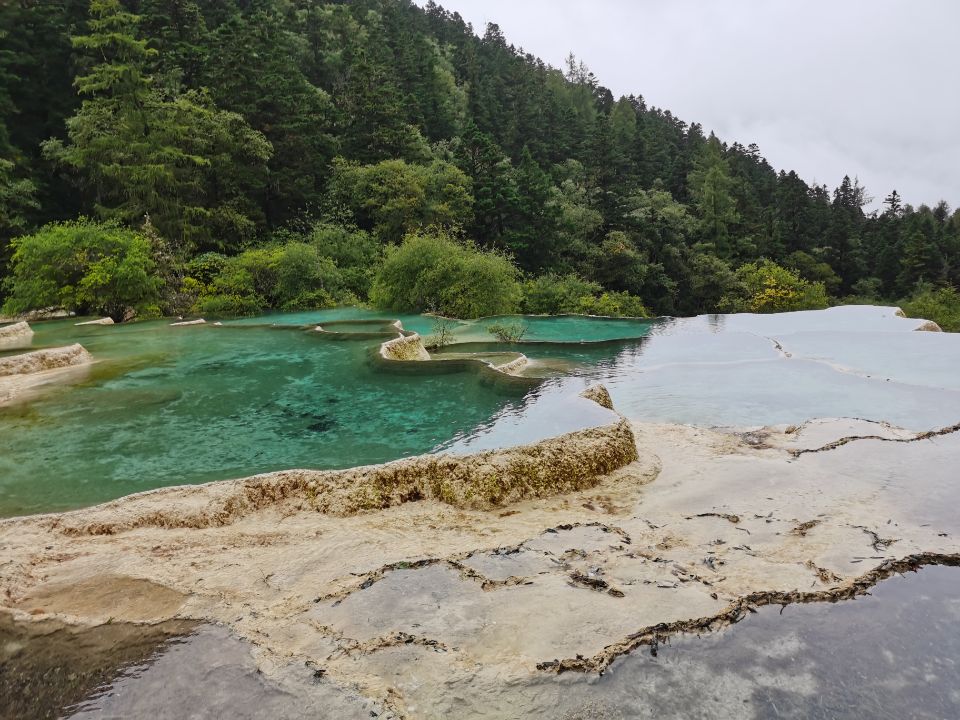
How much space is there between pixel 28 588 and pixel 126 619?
2.96ft

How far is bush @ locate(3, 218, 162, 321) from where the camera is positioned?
17562mm

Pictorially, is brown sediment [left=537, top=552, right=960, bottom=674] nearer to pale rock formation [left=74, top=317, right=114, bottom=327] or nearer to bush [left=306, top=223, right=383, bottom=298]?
pale rock formation [left=74, top=317, right=114, bottom=327]

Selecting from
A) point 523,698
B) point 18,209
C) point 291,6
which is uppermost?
point 291,6

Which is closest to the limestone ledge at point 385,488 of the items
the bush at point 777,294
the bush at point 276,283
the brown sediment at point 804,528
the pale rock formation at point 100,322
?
the brown sediment at point 804,528

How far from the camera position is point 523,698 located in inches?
115

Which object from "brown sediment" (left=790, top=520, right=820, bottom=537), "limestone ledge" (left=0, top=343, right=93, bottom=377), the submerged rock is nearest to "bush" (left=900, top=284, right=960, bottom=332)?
"brown sediment" (left=790, top=520, right=820, bottom=537)

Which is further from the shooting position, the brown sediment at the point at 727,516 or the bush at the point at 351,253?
the bush at the point at 351,253

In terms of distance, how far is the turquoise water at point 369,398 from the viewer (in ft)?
20.7

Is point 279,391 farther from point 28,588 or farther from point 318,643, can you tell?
point 318,643

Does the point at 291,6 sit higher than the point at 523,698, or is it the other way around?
the point at 291,6

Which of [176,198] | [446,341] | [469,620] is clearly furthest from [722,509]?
[176,198]

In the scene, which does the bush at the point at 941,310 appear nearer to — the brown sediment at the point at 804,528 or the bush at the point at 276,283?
the brown sediment at the point at 804,528

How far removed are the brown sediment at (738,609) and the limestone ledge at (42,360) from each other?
36.9 feet

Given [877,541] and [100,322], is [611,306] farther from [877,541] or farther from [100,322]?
[877,541]
